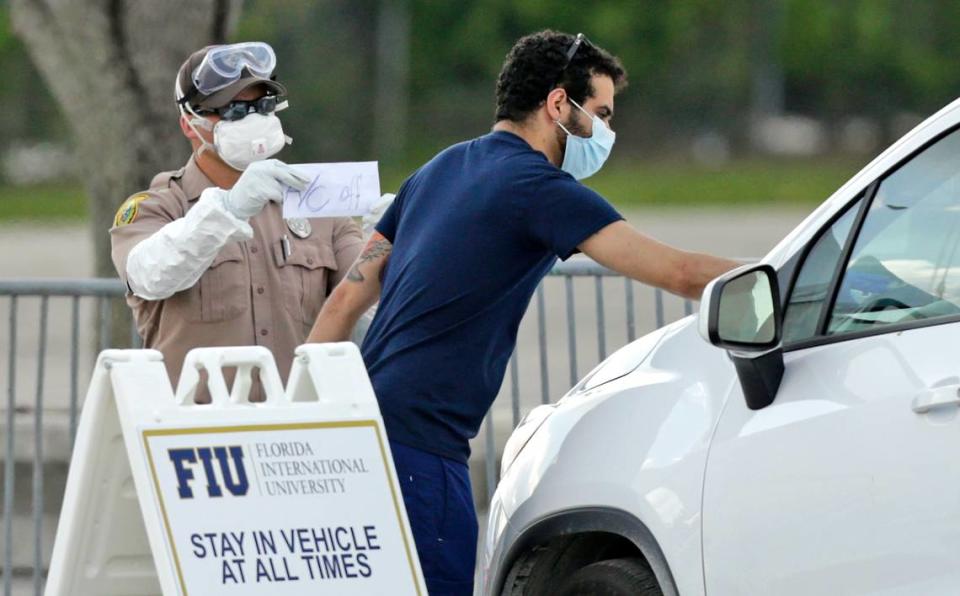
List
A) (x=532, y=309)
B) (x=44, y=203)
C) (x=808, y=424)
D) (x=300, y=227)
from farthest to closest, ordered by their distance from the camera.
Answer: (x=44, y=203)
(x=532, y=309)
(x=300, y=227)
(x=808, y=424)

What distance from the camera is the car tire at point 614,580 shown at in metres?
3.91

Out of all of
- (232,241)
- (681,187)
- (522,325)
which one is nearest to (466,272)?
(232,241)

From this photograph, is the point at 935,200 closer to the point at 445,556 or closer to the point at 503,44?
the point at 445,556

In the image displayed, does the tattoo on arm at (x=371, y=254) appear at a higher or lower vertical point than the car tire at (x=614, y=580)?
higher

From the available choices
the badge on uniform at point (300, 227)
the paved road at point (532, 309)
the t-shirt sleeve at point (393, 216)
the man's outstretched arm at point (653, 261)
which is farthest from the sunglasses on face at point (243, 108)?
the paved road at point (532, 309)

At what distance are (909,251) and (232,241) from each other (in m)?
1.76

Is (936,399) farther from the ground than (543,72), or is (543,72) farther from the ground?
(543,72)

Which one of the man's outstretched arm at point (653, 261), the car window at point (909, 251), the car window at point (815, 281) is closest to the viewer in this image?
the car window at point (909, 251)

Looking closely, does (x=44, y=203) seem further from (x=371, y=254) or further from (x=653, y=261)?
(x=653, y=261)

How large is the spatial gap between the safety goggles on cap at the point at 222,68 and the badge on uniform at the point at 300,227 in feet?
1.32

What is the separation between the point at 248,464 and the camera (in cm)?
390

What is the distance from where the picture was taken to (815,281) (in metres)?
3.73

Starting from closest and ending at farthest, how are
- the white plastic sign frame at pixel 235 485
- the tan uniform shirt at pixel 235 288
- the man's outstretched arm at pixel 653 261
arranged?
the white plastic sign frame at pixel 235 485, the man's outstretched arm at pixel 653 261, the tan uniform shirt at pixel 235 288

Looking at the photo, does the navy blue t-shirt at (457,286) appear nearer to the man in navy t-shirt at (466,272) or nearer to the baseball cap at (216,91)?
the man in navy t-shirt at (466,272)
